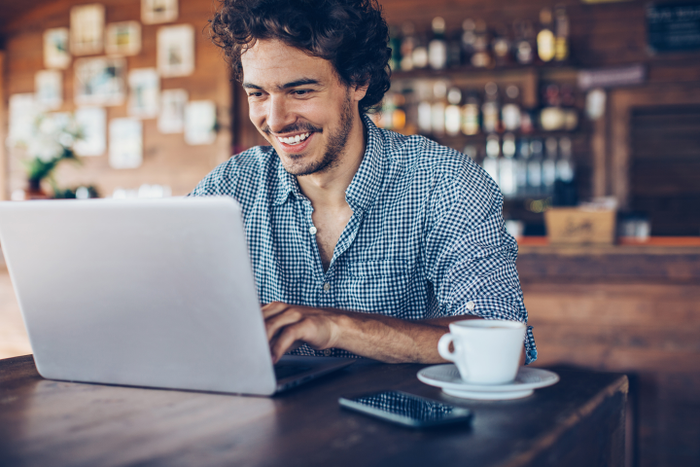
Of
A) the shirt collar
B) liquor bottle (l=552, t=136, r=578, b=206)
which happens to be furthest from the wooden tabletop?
liquor bottle (l=552, t=136, r=578, b=206)

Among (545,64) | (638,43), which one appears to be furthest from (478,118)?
(638,43)

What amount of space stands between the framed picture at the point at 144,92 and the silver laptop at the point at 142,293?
4.47m

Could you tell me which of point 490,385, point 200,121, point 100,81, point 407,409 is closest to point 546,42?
point 200,121

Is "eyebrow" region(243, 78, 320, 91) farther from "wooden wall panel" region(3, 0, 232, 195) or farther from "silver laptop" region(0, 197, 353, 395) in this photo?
"wooden wall panel" region(3, 0, 232, 195)

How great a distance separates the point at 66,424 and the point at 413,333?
0.48 meters

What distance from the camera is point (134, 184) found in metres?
5.09

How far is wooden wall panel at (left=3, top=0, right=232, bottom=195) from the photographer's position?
483 cm

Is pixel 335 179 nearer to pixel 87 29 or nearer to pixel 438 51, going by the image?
pixel 438 51

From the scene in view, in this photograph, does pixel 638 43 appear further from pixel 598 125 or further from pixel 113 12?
pixel 113 12

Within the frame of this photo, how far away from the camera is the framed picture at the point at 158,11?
16.3ft

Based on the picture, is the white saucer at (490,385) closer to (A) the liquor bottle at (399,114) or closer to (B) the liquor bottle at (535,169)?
(B) the liquor bottle at (535,169)

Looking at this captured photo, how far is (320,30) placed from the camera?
1.32m

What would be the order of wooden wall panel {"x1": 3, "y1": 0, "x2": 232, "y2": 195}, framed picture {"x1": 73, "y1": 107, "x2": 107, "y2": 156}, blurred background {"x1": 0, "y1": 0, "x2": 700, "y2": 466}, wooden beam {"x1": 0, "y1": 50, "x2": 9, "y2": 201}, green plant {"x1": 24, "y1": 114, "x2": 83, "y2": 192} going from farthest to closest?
wooden beam {"x1": 0, "y1": 50, "x2": 9, "y2": 201} < framed picture {"x1": 73, "y1": 107, "x2": 107, "y2": 156} < wooden wall panel {"x1": 3, "y1": 0, "x2": 232, "y2": 195} < green plant {"x1": 24, "y1": 114, "x2": 83, "y2": 192} < blurred background {"x1": 0, "y1": 0, "x2": 700, "y2": 466}

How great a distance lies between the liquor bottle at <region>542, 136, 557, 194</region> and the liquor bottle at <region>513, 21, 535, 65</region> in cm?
50
